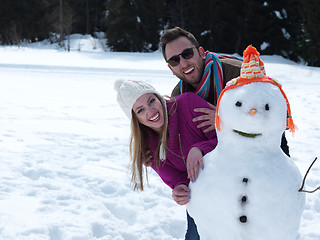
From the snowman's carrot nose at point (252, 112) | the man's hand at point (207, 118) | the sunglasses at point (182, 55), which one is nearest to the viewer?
the snowman's carrot nose at point (252, 112)

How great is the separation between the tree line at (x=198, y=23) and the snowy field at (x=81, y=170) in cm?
846

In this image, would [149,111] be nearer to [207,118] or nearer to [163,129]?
[163,129]

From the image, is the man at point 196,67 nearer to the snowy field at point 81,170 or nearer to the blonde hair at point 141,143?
the blonde hair at point 141,143

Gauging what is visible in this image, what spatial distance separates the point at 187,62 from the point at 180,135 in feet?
2.10

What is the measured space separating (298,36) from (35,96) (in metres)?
13.7

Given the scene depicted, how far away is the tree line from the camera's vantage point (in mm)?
15375

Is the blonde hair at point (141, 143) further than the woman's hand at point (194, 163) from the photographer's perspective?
Yes

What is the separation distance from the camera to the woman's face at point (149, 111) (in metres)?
1.68

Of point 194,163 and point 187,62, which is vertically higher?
point 187,62

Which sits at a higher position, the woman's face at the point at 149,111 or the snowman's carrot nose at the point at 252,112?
the snowman's carrot nose at the point at 252,112

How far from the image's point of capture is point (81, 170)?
3.67m

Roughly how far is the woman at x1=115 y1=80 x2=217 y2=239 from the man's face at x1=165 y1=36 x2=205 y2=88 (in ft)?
1.43

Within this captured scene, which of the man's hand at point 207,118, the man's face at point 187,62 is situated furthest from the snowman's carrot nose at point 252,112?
the man's face at point 187,62

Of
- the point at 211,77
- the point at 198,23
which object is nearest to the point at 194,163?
the point at 211,77
